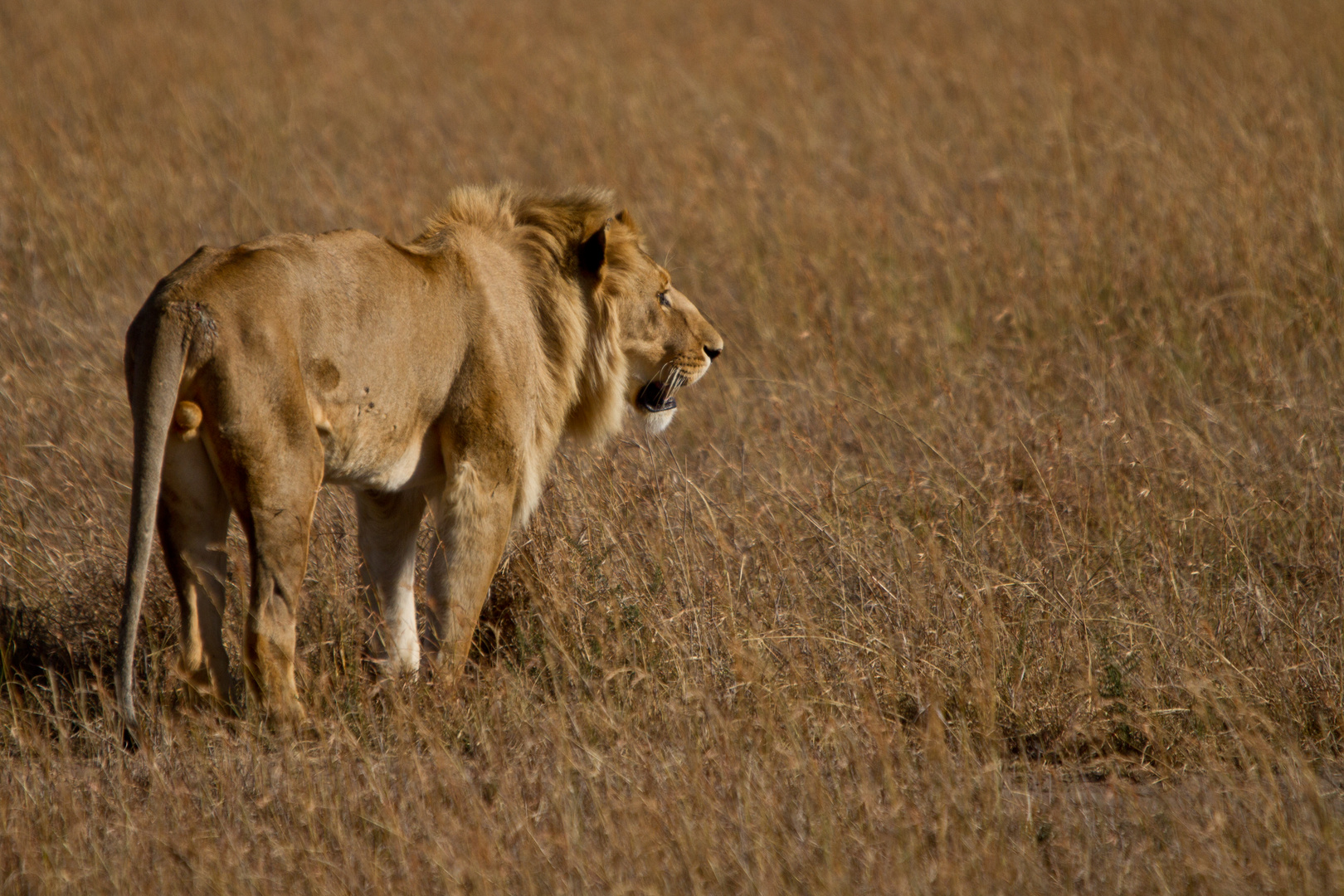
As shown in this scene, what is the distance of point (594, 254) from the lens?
13.4 ft

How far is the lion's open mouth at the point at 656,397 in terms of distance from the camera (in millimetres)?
4441

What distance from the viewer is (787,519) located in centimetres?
456

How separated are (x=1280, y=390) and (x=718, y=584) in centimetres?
298

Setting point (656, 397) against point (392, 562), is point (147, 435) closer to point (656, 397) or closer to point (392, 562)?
point (392, 562)

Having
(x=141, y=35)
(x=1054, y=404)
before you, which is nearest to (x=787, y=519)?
(x=1054, y=404)

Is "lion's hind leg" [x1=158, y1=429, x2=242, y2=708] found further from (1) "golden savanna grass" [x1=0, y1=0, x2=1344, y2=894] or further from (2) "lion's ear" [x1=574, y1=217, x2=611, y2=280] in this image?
(2) "lion's ear" [x1=574, y1=217, x2=611, y2=280]

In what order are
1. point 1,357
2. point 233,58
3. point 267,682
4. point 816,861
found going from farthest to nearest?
point 233,58
point 1,357
point 267,682
point 816,861

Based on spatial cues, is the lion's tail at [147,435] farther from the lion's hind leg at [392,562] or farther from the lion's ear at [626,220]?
the lion's ear at [626,220]

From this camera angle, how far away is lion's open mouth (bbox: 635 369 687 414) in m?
4.44

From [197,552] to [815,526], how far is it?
1.90 meters

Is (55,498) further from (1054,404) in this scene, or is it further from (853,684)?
(1054,404)

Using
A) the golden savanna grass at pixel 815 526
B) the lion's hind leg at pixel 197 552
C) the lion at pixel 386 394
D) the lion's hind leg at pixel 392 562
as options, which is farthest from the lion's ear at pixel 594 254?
the lion's hind leg at pixel 197 552

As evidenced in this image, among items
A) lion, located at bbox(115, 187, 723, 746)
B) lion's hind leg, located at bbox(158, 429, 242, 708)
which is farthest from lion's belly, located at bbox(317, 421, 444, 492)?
lion's hind leg, located at bbox(158, 429, 242, 708)

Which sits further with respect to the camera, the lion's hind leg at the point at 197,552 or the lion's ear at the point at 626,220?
the lion's ear at the point at 626,220
